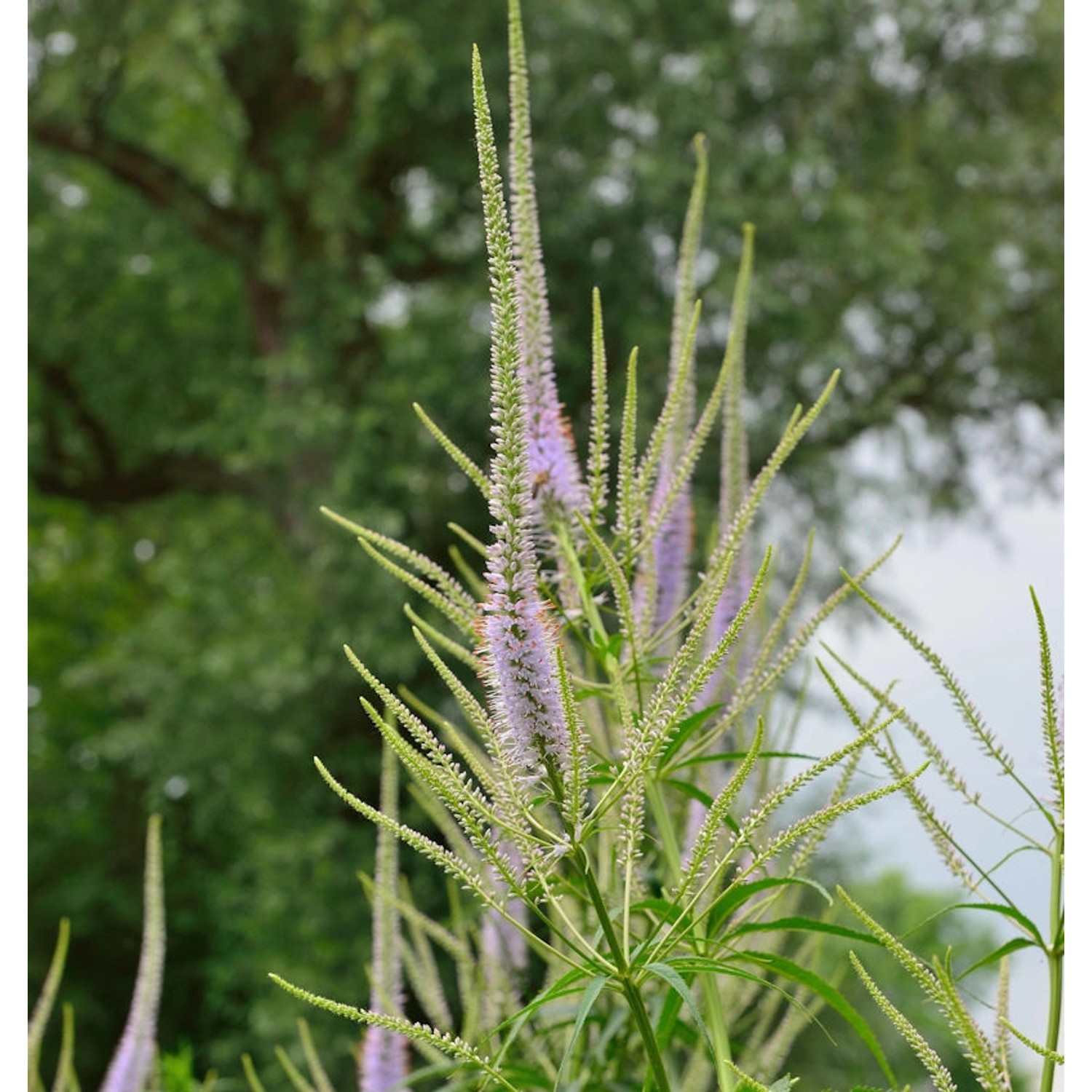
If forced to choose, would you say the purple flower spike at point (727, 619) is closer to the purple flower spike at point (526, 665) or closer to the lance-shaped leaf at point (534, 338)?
the lance-shaped leaf at point (534, 338)

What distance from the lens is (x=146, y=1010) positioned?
1.08 m

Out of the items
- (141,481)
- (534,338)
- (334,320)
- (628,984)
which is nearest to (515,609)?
(628,984)

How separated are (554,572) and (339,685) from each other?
5962 mm

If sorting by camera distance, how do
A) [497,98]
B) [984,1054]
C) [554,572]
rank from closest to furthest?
[984,1054], [554,572], [497,98]

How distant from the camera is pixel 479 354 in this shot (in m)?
6.59

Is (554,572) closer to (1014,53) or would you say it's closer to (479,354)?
(479,354)

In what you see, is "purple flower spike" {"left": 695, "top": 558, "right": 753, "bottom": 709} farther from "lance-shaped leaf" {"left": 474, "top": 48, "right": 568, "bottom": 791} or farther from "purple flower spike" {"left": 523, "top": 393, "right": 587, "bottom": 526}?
"lance-shaped leaf" {"left": 474, "top": 48, "right": 568, "bottom": 791}

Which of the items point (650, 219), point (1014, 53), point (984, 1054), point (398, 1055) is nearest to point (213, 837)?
point (650, 219)

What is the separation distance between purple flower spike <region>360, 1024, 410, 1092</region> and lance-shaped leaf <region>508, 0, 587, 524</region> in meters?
0.46

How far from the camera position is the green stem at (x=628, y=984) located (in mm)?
469

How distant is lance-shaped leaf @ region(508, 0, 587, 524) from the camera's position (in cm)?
67

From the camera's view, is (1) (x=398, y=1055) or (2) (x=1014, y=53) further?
(2) (x=1014, y=53)

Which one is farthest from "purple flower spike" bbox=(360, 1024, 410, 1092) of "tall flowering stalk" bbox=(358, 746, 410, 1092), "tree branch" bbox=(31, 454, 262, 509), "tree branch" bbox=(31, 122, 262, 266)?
"tree branch" bbox=(31, 454, 262, 509)

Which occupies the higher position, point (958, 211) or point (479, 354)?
point (958, 211)
